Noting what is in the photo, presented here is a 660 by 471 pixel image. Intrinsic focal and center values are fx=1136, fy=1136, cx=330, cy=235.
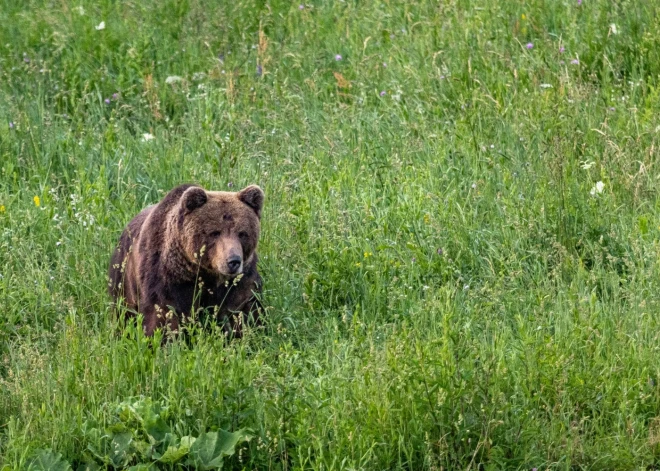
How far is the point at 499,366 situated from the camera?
15.5 feet

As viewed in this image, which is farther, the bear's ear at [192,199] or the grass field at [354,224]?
the bear's ear at [192,199]

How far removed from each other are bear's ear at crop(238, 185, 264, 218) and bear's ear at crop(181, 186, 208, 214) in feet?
0.75

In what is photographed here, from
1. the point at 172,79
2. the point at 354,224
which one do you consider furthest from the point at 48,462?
the point at 172,79

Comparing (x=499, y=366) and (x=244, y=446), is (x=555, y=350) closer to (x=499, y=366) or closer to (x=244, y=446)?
(x=499, y=366)

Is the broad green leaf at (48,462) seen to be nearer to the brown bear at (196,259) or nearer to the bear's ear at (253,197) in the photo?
the brown bear at (196,259)

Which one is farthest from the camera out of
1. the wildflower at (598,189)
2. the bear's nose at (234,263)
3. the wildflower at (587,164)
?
the wildflower at (587,164)

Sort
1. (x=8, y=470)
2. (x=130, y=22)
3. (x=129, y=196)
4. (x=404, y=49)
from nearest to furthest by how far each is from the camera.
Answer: (x=8, y=470) < (x=129, y=196) < (x=404, y=49) < (x=130, y=22)

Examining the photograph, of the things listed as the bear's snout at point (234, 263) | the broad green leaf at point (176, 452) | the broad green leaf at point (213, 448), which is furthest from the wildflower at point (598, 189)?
the broad green leaf at point (176, 452)

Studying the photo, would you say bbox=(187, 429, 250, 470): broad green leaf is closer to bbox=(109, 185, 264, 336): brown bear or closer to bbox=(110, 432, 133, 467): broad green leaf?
bbox=(110, 432, 133, 467): broad green leaf

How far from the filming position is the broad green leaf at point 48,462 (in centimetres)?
417

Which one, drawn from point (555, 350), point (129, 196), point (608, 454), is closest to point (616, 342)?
point (555, 350)

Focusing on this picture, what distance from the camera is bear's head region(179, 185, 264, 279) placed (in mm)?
5605

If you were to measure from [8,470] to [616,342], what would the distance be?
8.50ft

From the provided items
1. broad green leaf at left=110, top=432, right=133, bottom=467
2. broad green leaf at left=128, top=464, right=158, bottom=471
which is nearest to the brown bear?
broad green leaf at left=110, top=432, right=133, bottom=467
